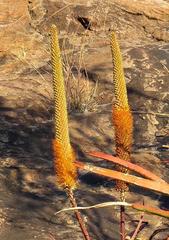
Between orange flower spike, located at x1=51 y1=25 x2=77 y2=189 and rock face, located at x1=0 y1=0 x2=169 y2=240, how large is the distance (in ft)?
1.28

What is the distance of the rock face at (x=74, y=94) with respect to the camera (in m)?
3.97

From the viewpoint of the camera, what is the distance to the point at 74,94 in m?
6.35

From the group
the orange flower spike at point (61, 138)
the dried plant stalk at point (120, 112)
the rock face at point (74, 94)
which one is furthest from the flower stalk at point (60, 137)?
the rock face at point (74, 94)

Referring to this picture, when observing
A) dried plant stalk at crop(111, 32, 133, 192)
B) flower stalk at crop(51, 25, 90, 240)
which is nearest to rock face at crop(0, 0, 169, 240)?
dried plant stalk at crop(111, 32, 133, 192)

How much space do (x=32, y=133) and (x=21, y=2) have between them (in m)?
3.37

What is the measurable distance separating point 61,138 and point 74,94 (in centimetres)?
392

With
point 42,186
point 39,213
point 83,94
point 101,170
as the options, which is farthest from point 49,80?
point 101,170

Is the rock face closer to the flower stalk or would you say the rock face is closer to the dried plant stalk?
the dried plant stalk

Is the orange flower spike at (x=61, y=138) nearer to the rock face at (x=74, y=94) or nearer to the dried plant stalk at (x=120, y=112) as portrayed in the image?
the dried plant stalk at (x=120, y=112)

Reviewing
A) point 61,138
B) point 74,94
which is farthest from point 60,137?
point 74,94

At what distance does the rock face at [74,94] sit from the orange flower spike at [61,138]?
0.39 metres

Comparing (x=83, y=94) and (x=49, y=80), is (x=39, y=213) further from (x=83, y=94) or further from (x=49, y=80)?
(x=49, y=80)

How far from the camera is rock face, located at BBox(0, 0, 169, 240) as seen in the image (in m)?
3.97

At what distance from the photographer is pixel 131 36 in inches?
320
